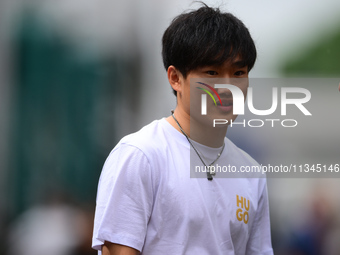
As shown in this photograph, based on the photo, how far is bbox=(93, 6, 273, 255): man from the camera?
1.81 meters

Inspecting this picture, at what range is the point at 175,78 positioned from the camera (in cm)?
206

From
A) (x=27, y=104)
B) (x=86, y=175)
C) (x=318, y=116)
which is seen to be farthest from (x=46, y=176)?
(x=318, y=116)

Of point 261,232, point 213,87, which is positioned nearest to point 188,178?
point 213,87

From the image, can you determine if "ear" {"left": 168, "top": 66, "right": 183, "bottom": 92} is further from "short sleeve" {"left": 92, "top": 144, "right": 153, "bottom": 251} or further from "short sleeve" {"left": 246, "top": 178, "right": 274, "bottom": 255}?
"short sleeve" {"left": 246, "top": 178, "right": 274, "bottom": 255}

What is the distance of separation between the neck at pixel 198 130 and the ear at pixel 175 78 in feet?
0.28

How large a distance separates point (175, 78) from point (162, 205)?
496 mm

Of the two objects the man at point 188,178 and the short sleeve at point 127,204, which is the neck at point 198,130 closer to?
the man at point 188,178

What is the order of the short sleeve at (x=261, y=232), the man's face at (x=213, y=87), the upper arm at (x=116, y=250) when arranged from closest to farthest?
1. the upper arm at (x=116, y=250)
2. the man's face at (x=213, y=87)
3. the short sleeve at (x=261, y=232)

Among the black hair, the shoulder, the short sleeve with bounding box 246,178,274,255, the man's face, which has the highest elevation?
the black hair

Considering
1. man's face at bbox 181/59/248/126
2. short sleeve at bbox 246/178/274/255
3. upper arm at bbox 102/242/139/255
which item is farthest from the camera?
short sleeve at bbox 246/178/274/255

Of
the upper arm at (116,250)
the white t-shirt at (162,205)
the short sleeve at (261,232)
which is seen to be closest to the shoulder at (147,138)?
the white t-shirt at (162,205)

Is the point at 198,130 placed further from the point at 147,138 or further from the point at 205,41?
the point at 205,41

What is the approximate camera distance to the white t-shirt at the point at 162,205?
1806 millimetres

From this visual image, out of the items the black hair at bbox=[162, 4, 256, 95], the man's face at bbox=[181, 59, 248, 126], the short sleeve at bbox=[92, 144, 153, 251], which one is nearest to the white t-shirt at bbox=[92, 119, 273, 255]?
the short sleeve at bbox=[92, 144, 153, 251]
